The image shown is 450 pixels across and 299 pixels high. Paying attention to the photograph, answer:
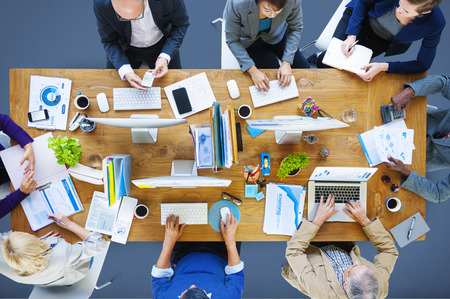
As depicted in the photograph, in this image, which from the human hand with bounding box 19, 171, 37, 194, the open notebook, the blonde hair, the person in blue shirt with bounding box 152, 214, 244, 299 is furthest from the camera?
the open notebook

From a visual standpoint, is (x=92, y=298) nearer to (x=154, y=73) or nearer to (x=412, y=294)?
(x=154, y=73)

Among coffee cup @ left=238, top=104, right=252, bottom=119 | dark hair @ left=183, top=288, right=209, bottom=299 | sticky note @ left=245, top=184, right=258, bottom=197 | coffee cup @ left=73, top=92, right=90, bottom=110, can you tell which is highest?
coffee cup @ left=73, top=92, right=90, bottom=110

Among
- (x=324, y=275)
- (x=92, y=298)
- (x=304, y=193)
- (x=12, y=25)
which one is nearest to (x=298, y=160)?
(x=304, y=193)

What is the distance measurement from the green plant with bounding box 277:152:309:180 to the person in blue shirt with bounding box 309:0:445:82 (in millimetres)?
658

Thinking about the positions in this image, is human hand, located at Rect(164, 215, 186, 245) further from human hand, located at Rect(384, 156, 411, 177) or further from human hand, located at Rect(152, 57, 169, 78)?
human hand, located at Rect(384, 156, 411, 177)

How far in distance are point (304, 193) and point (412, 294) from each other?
1.87 meters

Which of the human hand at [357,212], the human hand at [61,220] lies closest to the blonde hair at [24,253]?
the human hand at [61,220]

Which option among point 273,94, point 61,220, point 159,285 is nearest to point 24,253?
point 61,220

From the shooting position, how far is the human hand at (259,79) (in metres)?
1.91

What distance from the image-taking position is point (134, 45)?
83.1 inches

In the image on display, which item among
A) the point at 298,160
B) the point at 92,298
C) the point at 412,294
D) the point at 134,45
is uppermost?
the point at 134,45

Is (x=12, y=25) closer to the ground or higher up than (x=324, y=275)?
higher up

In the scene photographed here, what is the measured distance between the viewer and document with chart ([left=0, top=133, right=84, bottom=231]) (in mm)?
1891

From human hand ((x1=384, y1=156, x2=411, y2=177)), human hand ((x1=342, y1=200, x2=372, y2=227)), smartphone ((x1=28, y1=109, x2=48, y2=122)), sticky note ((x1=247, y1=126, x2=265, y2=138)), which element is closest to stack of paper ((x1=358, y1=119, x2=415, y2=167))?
human hand ((x1=384, y1=156, x2=411, y2=177))
